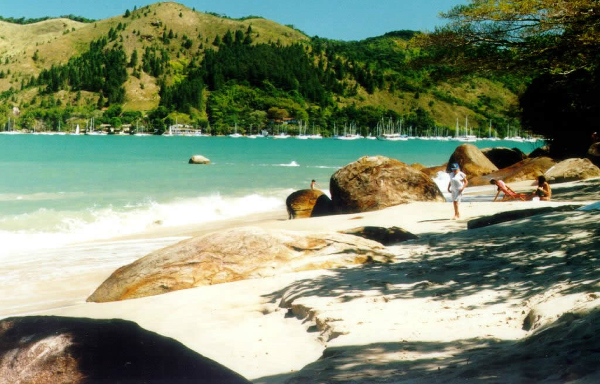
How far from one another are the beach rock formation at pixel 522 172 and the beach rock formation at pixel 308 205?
426 inches

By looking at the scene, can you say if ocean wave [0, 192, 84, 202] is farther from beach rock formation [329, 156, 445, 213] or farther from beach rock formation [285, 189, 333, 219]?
beach rock formation [329, 156, 445, 213]

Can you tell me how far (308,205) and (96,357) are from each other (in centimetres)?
1571

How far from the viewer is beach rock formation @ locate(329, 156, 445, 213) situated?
17.8 meters

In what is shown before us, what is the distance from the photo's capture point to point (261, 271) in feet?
28.9

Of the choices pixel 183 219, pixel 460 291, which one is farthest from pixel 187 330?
pixel 183 219

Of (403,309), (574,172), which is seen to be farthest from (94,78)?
(403,309)

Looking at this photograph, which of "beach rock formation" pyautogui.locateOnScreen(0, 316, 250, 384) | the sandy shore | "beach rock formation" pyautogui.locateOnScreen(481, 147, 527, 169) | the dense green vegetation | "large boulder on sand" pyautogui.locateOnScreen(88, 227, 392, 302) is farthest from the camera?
the dense green vegetation

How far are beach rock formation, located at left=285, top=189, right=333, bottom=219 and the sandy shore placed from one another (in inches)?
336

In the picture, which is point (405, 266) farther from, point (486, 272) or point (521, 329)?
point (521, 329)

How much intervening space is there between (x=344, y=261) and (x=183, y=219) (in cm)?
1464

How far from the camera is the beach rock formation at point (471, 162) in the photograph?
29578mm

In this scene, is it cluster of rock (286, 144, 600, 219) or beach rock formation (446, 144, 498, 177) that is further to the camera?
beach rock formation (446, 144, 498, 177)

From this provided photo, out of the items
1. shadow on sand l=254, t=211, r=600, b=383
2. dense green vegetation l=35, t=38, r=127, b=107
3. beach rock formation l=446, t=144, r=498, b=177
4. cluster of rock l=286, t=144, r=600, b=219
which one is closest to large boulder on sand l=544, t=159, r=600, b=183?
cluster of rock l=286, t=144, r=600, b=219

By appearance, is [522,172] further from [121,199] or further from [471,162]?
[121,199]
